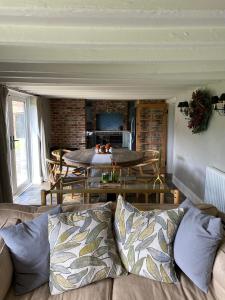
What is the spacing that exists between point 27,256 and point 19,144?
387 cm

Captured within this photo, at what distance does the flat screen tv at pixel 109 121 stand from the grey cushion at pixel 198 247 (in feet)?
20.5

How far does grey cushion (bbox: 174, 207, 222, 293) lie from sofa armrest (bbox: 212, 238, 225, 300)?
3 centimetres

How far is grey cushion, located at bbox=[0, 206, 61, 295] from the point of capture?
1521 millimetres

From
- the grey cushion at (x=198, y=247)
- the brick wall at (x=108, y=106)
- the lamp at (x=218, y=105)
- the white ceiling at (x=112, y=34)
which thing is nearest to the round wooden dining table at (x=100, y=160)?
the lamp at (x=218, y=105)

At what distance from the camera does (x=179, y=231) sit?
5.27ft

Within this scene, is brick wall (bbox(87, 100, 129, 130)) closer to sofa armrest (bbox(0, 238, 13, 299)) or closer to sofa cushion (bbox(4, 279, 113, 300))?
sofa armrest (bbox(0, 238, 13, 299))

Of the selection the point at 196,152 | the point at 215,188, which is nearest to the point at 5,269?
the point at 215,188

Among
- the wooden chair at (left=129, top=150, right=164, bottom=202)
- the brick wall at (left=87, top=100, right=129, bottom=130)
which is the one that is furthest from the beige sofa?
the brick wall at (left=87, top=100, right=129, bottom=130)

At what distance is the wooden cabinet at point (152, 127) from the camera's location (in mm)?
6750

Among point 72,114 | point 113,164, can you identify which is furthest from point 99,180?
point 72,114

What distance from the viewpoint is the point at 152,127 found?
270 inches

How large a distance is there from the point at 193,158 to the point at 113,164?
5.58 ft

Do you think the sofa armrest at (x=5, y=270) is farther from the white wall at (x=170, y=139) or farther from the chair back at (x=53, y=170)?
the white wall at (x=170, y=139)

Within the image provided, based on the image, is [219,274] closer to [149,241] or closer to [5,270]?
[149,241]
